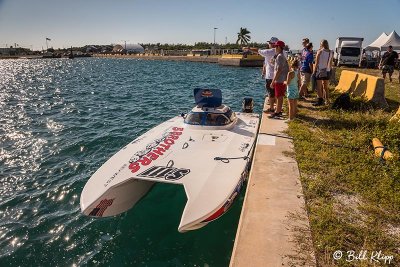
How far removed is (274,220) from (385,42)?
1518 inches

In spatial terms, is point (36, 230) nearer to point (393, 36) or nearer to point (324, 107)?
point (324, 107)

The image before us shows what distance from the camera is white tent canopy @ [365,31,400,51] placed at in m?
33.6

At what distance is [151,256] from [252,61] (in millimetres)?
55169

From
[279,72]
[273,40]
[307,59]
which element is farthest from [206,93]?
[307,59]

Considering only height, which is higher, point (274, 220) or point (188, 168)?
point (188, 168)

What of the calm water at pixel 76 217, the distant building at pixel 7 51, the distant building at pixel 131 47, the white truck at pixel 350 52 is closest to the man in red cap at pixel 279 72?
the calm water at pixel 76 217

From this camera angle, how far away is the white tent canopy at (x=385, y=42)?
1323 inches

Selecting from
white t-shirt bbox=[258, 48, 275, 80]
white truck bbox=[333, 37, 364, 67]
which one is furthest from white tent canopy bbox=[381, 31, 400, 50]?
white t-shirt bbox=[258, 48, 275, 80]

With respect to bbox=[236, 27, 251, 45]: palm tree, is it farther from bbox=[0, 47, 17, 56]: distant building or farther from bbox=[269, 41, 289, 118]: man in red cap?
bbox=[0, 47, 17, 56]: distant building

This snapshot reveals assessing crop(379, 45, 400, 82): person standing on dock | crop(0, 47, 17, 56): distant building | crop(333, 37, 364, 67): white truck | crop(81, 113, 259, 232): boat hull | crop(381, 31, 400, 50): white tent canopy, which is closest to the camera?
crop(81, 113, 259, 232): boat hull

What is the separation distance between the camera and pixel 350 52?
3222cm

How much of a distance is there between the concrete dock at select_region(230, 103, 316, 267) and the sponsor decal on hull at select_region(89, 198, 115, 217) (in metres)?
2.97

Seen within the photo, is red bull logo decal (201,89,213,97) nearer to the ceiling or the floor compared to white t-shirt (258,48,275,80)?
nearer to the floor

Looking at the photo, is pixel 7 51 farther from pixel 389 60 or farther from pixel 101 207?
pixel 101 207
